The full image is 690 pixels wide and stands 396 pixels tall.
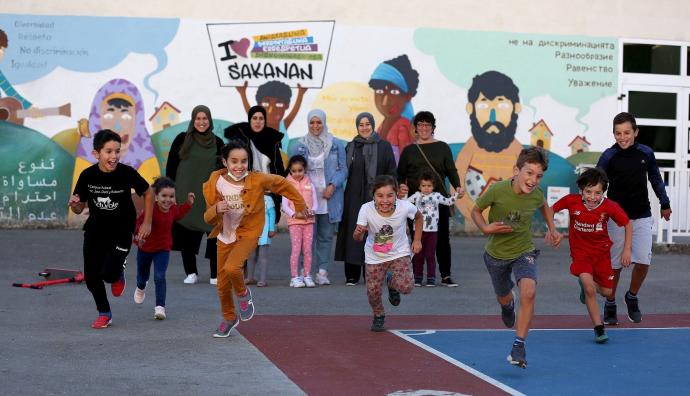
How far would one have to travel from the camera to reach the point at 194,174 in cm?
1301

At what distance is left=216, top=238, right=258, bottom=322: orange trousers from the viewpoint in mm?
8922

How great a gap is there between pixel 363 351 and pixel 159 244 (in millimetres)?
2599

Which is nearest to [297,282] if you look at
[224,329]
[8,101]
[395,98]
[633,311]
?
[224,329]

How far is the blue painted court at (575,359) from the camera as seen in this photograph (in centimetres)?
722

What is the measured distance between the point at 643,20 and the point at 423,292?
1059 centimetres

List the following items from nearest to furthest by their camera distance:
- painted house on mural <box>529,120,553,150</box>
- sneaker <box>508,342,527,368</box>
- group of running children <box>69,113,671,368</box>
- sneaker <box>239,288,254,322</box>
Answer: sneaker <box>508,342,527,368</box>
group of running children <box>69,113,671,368</box>
sneaker <box>239,288,254,322</box>
painted house on mural <box>529,120,553,150</box>

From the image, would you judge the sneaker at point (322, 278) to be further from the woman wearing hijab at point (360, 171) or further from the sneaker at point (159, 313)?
the sneaker at point (159, 313)

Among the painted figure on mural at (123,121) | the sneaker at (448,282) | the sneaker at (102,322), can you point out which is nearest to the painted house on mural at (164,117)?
the painted figure on mural at (123,121)

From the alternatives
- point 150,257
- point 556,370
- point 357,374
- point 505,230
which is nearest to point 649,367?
point 556,370

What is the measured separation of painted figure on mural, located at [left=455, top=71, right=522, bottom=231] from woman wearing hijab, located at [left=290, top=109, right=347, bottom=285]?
7148 mm

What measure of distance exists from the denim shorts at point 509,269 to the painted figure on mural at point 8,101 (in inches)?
463

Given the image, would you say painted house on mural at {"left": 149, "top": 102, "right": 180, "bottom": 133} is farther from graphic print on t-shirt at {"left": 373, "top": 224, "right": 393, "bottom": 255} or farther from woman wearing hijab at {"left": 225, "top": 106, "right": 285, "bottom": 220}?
graphic print on t-shirt at {"left": 373, "top": 224, "right": 393, "bottom": 255}

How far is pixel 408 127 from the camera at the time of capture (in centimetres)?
1961

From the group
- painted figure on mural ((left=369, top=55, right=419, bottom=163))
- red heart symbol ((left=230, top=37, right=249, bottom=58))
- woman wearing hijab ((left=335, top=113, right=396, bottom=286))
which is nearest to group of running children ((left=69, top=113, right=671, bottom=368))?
woman wearing hijab ((left=335, top=113, right=396, bottom=286))
